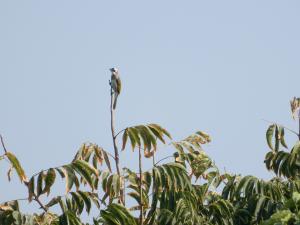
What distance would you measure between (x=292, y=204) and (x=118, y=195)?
148 centimetres

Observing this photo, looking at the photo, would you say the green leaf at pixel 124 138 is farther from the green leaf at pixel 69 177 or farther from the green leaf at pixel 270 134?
the green leaf at pixel 270 134

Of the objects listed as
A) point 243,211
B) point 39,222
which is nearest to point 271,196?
point 243,211

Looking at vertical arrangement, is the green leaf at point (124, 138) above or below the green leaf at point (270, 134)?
above

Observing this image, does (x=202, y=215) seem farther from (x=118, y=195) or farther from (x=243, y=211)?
(x=118, y=195)

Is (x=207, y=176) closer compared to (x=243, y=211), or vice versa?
(x=243, y=211)

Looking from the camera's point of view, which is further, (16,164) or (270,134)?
(270,134)

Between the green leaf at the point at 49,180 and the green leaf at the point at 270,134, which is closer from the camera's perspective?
the green leaf at the point at 49,180

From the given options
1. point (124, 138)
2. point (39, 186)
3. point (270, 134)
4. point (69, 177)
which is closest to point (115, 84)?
→ point (124, 138)

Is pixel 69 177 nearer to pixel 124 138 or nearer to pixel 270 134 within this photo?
pixel 124 138

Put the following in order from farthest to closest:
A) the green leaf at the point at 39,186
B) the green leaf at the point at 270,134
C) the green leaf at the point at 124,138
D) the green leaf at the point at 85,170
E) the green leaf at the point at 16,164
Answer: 1. the green leaf at the point at 270,134
2. the green leaf at the point at 124,138
3. the green leaf at the point at 85,170
4. the green leaf at the point at 39,186
5. the green leaf at the point at 16,164

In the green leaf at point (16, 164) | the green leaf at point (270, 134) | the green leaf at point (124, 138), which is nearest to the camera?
the green leaf at point (16, 164)

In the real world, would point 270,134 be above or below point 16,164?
below

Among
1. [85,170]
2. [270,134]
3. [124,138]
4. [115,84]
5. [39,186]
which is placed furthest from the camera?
[115,84]

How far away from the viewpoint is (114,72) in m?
8.95
